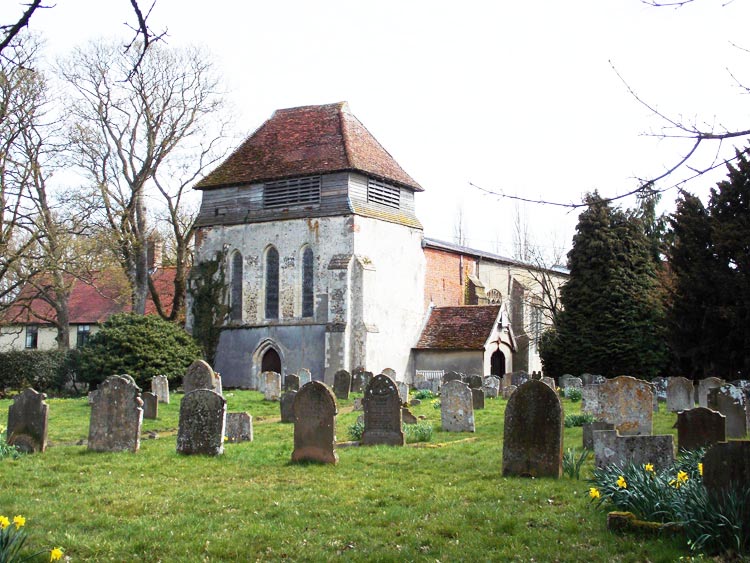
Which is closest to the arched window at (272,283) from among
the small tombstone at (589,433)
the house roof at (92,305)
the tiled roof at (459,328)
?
the tiled roof at (459,328)

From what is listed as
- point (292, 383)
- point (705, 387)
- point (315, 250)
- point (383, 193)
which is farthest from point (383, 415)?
point (383, 193)

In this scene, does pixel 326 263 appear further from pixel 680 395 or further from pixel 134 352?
pixel 680 395

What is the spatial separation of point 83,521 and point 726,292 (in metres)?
21.1

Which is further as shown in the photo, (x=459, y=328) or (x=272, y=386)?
(x=459, y=328)

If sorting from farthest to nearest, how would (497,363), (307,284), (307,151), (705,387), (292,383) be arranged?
(497,363) → (307,151) → (307,284) → (292,383) → (705,387)

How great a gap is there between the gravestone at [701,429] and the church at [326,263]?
23088 millimetres

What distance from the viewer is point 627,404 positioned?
14.8m

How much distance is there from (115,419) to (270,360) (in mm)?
21877

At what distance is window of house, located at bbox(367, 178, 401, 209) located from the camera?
119ft

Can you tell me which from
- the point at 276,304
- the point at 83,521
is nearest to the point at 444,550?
the point at 83,521

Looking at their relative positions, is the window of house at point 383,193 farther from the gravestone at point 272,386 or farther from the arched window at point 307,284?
the gravestone at point 272,386

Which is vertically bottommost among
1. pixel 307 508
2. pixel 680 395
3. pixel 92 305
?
pixel 307 508

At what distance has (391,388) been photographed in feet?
49.6

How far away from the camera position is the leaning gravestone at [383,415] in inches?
591
